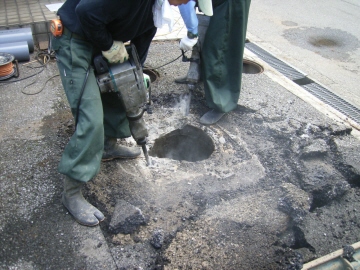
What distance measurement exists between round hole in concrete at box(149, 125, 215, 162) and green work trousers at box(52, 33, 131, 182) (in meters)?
1.15

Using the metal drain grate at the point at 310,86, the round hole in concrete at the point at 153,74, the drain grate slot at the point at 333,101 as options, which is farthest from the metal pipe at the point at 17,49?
the drain grate slot at the point at 333,101

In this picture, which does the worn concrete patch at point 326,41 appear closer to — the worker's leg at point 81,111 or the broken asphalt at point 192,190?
the broken asphalt at point 192,190

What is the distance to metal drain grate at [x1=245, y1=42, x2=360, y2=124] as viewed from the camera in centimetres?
430

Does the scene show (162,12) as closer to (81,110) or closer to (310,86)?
(81,110)

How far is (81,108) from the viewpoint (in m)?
2.27

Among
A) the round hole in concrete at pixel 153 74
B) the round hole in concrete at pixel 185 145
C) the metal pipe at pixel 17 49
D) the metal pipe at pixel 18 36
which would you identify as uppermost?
the metal pipe at pixel 18 36

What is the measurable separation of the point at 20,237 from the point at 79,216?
41 cm

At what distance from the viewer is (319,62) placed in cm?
571

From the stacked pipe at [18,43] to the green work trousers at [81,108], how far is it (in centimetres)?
257

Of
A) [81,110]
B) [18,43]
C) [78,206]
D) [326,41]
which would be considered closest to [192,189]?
[78,206]

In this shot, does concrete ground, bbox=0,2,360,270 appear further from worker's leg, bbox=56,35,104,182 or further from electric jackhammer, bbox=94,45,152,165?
electric jackhammer, bbox=94,45,152,165

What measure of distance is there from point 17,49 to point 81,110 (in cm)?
291

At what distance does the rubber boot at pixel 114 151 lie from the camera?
9.99ft

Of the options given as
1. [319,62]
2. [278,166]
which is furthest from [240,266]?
[319,62]
